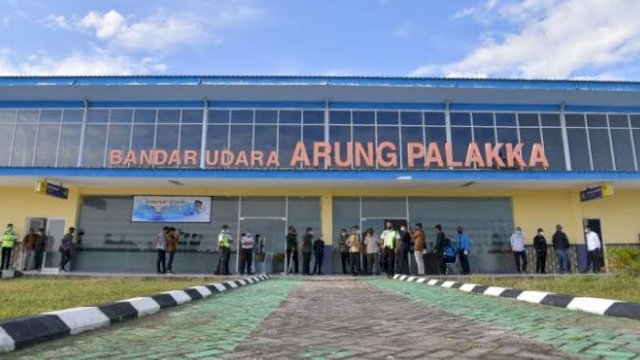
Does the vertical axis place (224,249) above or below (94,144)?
below

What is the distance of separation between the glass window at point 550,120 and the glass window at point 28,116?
22.2 meters

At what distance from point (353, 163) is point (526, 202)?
23.1 feet

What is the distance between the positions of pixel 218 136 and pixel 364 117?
635 cm

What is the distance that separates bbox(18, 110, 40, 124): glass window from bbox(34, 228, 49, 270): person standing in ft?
18.2

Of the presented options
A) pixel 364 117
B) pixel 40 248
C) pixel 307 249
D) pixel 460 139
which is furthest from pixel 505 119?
pixel 40 248

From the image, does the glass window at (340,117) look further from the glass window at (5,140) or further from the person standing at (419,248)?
the glass window at (5,140)

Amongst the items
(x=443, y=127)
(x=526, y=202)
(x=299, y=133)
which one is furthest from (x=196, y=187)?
(x=526, y=202)

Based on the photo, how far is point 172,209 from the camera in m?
19.6

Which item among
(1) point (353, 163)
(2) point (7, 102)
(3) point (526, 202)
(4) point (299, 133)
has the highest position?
(2) point (7, 102)

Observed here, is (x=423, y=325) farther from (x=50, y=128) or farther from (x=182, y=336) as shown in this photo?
(x=50, y=128)

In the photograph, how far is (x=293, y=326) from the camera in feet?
14.3

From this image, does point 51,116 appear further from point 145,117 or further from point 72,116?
point 145,117

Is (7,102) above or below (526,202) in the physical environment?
above

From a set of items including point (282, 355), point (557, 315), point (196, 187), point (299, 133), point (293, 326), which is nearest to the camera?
point (282, 355)
